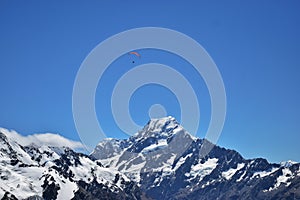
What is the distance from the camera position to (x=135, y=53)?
182625mm

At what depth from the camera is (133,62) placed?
16362 centimetres

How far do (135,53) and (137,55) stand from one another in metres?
10.6

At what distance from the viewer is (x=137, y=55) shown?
6781 inches

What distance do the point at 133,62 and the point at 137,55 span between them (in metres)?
9.25

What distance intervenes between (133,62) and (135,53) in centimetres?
1961

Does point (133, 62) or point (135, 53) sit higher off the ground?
point (135, 53)

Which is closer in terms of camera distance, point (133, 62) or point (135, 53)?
point (133, 62)
